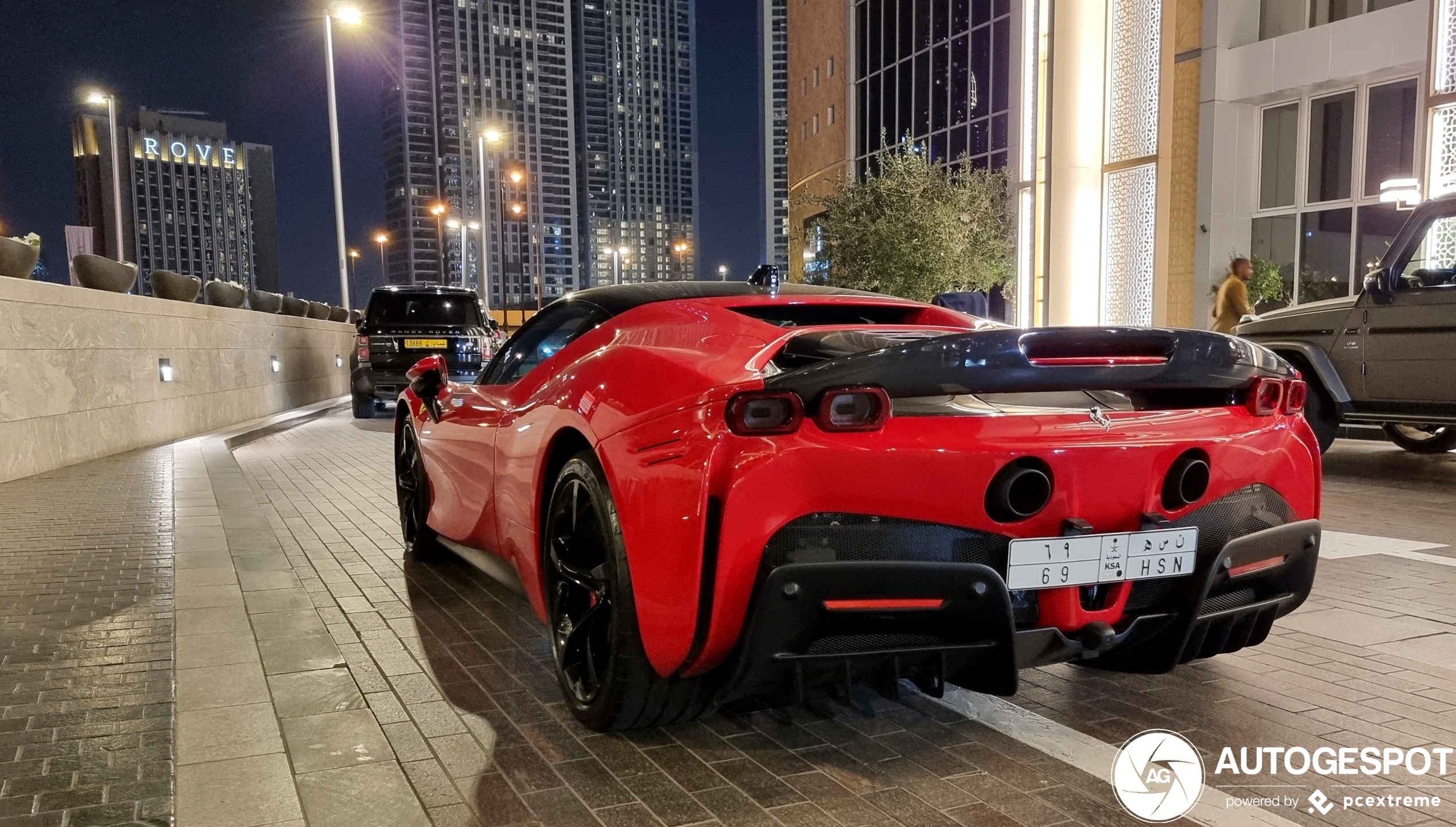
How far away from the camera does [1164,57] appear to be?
22766 mm

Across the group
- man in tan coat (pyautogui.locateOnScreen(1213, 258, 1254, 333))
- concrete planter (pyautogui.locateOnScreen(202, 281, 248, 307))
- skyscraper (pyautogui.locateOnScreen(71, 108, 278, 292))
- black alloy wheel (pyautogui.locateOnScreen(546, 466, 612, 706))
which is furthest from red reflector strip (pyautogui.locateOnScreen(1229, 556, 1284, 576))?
skyscraper (pyautogui.locateOnScreen(71, 108, 278, 292))

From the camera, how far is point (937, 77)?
35156 mm

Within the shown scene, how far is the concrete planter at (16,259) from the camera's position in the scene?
8.16 metres

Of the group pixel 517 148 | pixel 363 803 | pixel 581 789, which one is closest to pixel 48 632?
pixel 363 803

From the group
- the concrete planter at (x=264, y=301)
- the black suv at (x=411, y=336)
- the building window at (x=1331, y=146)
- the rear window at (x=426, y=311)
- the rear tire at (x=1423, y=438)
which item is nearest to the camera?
the rear tire at (x=1423, y=438)

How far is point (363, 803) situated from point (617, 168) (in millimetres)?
125805

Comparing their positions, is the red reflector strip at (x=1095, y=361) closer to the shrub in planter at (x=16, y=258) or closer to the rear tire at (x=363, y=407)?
the shrub in planter at (x=16, y=258)

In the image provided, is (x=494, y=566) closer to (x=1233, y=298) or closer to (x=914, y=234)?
(x=1233, y=298)

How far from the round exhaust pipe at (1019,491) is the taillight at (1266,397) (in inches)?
33.5

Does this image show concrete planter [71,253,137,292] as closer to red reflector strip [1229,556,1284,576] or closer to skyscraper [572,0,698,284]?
red reflector strip [1229,556,1284,576]

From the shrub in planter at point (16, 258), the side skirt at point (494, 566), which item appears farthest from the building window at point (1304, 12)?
the shrub in planter at point (16, 258)

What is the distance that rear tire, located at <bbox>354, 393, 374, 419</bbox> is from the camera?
1507 centimetres

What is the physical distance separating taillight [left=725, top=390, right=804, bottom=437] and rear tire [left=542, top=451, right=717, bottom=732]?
53 cm
